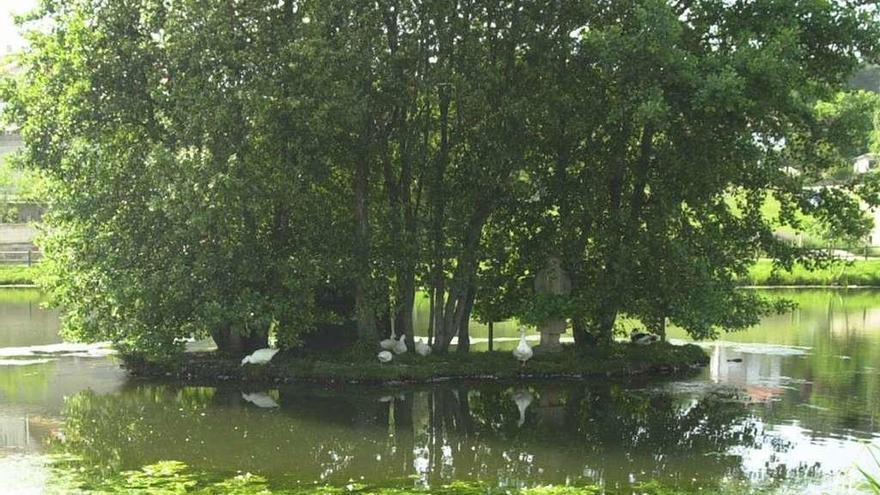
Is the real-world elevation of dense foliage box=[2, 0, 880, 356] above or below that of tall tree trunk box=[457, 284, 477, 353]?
above

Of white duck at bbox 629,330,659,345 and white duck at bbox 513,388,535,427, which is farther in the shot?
white duck at bbox 629,330,659,345

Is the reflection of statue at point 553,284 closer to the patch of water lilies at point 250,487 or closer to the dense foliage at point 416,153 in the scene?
the dense foliage at point 416,153

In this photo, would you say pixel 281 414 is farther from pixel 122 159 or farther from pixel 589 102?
pixel 589 102

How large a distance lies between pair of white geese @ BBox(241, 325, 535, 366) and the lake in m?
0.81

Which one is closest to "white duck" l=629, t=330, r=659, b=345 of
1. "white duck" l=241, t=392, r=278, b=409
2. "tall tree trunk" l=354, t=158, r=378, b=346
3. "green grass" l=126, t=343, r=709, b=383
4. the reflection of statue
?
"green grass" l=126, t=343, r=709, b=383

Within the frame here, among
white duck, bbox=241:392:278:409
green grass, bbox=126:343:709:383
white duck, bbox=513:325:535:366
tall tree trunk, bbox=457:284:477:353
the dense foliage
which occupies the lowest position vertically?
white duck, bbox=241:392:278:409

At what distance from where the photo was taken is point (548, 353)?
67.7ft

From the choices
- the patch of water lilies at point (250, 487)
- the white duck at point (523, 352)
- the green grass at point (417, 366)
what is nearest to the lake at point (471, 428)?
the patch of water lilies at point (250, 487)

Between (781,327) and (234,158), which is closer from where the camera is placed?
(234,158)

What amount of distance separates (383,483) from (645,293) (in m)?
9.86

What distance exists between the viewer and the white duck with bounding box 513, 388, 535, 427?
15688 mm

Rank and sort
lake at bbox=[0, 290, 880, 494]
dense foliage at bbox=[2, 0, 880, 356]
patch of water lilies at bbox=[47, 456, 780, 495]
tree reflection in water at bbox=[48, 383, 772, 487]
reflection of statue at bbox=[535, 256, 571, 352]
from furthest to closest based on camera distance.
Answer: reflection of statue at bbox=[535, 256, 571, 352]
dense foliage at bbox=[2, 0, 880, 356]
tree reflection in water at bbox=[48, 383, 772, 487]
lake at bbox=[0, 290, 880, 494]
patch of water lilies at bbox=[47, 456, 780, 495]

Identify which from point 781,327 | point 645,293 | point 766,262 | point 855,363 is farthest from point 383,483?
point 766,262

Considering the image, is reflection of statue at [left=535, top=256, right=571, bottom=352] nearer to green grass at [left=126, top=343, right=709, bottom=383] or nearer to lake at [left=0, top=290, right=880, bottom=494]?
green grass at [left=126, top=343, right=709, bottom=383]
